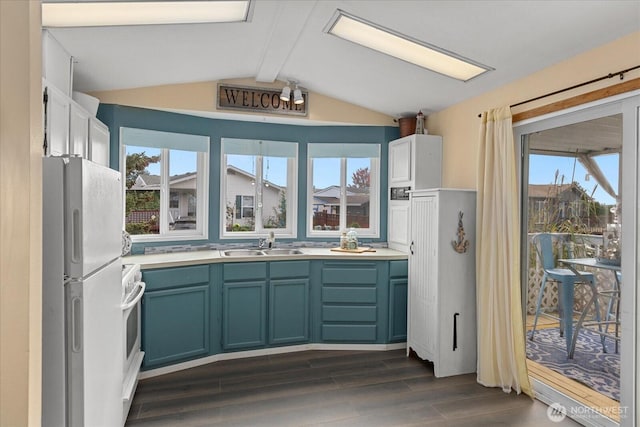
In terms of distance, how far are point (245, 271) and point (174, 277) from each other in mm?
616

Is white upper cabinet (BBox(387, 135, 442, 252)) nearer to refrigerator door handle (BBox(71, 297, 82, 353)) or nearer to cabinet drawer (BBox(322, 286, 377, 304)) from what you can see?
cabinet drawer (BBox(322, 286, 377, 304))

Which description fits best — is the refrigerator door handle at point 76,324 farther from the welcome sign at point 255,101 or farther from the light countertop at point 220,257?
the welcome sign at point 255,101

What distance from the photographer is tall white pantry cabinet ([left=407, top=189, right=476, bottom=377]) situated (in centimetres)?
306

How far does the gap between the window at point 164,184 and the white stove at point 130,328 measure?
36.9 inches

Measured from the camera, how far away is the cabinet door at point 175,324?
2973 millimetres

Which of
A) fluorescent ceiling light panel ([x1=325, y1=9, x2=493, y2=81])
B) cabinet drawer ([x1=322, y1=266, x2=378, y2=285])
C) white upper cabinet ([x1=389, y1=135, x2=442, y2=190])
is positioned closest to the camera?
fluorescent ceiling light panel ([x1=325, y1=9, x2=493, y2=81])

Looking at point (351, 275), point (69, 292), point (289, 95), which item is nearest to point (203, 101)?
point (289, 95)

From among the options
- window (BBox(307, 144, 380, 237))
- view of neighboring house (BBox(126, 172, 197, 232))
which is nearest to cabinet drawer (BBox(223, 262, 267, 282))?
view of neighboring house (BBox(126, 172, 197, 232))

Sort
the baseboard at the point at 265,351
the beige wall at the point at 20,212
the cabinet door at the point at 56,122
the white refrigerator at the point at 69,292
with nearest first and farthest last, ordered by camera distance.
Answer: the beige wall at the point at 20,212 < the white refrigerator at the point at 69,292 < the cabinet door at the point at 56,122 < the baseboard at the point at 265,351

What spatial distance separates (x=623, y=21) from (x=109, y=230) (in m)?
2.87

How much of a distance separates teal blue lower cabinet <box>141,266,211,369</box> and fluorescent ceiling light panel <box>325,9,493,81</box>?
7.33ft

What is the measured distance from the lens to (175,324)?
310 cm

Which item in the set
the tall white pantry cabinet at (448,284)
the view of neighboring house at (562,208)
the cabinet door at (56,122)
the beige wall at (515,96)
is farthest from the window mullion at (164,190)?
the view of neighboring house at (562,208)

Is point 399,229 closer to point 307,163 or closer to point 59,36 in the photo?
point 307,163
